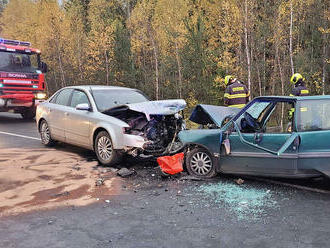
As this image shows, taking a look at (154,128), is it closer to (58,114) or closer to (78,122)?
(78,122)

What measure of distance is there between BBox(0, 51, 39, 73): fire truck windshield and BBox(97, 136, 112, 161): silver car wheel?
28.6 ft

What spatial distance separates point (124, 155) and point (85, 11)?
33.6m

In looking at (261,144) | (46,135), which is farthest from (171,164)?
(46,135)

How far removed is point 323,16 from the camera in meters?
20.5

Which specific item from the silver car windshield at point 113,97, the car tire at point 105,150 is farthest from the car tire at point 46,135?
the car tire at point 105,150

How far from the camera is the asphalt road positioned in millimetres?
3525

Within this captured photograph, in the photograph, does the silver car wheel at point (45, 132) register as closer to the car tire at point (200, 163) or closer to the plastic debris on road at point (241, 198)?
the car tire at point (200, 163)

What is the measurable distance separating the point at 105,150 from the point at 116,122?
645 mm

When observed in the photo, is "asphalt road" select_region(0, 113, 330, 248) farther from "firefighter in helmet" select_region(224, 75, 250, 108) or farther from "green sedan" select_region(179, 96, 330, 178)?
"firefighter in helmet" select_region(224, 75, 250, 108)

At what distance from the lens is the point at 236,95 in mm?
8766

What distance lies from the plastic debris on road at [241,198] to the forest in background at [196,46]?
13.4m

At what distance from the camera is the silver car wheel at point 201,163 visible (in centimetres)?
580

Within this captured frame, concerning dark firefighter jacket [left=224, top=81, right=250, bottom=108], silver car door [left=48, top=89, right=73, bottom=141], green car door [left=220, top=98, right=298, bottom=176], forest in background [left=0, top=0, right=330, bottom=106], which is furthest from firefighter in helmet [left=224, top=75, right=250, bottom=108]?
forest in background [left=0, top=0, right=330, bottom=106]

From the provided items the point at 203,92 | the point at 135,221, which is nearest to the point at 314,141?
the point at 135,221
